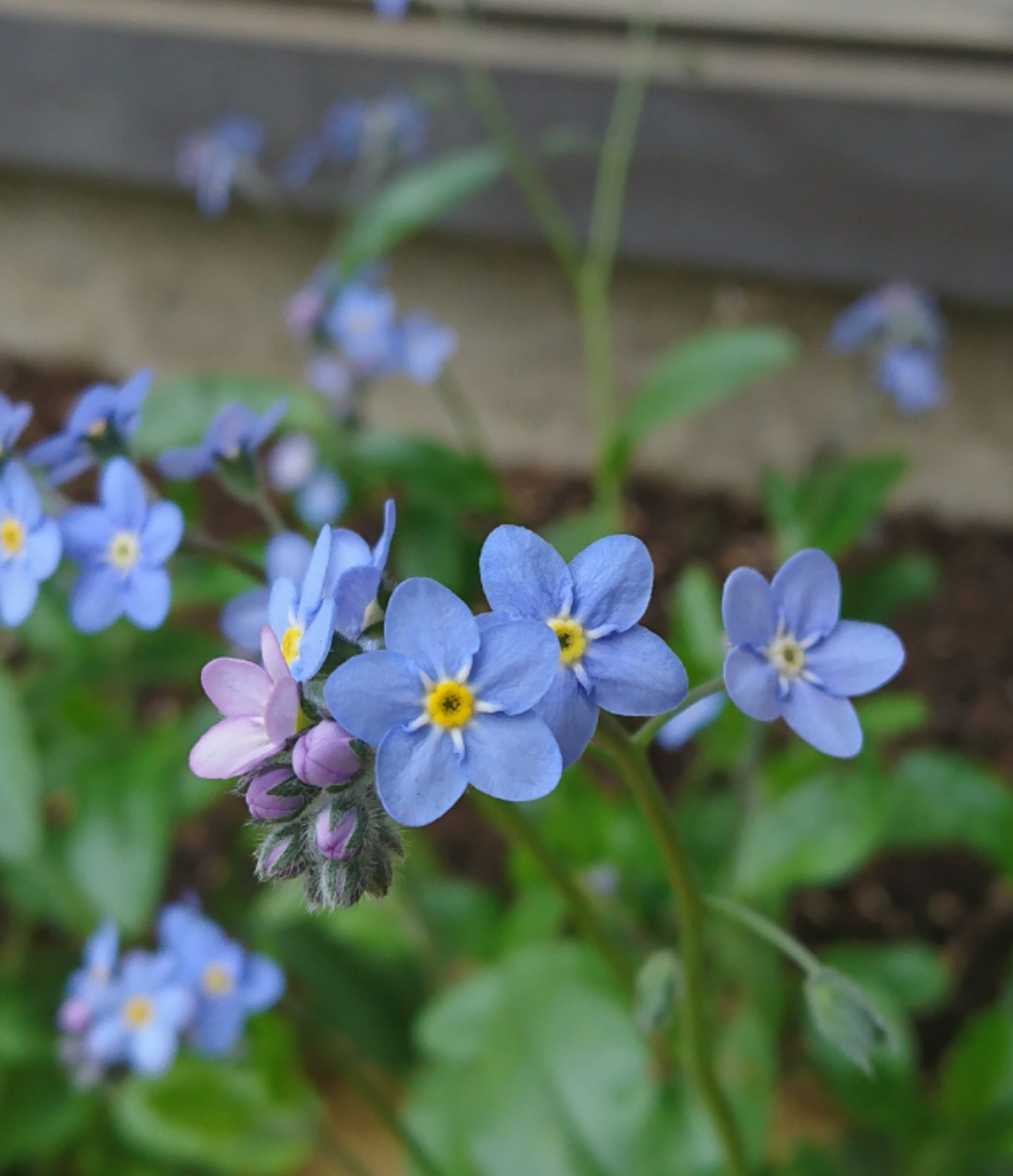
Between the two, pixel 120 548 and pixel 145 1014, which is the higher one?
pixel 120 548

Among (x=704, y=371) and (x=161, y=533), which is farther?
(x=704, y=371)

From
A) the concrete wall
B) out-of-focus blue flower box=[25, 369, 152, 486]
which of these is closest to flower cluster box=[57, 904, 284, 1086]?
out-of-focus blue flower box=[25, 369, 152, 486]

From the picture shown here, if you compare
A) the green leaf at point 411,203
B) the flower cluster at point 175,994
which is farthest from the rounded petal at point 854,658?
the green leaf at point 411,203

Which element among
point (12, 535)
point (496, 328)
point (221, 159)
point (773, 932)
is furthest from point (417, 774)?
point (496, 328)

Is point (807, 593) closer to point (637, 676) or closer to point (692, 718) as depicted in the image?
point (637, 676)

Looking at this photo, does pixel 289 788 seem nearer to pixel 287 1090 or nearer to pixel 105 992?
pixel 105 992

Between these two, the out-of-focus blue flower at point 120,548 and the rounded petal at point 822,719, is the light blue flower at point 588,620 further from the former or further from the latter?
the out-of-focus blue flower at point 120,548

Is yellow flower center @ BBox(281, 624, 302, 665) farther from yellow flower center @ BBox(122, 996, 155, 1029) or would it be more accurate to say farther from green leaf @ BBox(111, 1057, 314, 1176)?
green leaf @ BBox(111, 1057, 314, 1176)
